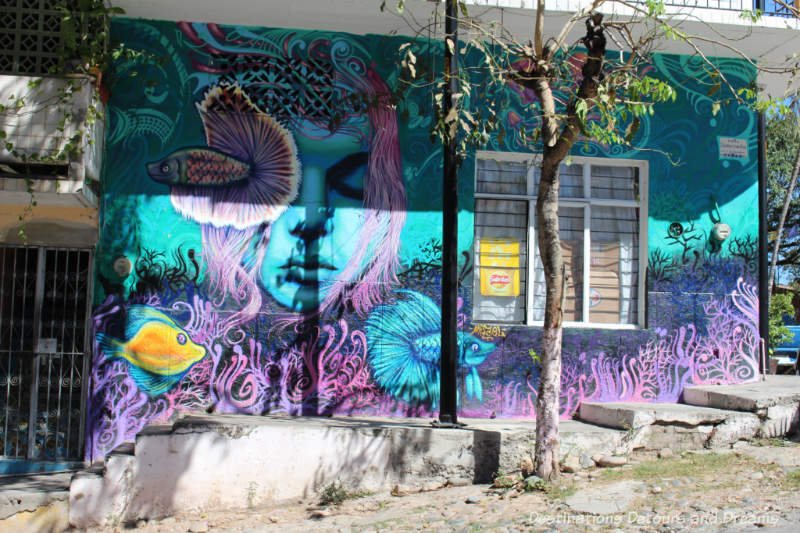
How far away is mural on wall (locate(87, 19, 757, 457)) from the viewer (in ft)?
24.4

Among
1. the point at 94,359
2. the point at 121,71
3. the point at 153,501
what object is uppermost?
the point at 121,71

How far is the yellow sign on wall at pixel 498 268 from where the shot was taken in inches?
321

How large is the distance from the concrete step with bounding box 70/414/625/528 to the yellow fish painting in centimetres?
98

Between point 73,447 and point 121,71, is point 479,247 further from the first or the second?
point 73,447

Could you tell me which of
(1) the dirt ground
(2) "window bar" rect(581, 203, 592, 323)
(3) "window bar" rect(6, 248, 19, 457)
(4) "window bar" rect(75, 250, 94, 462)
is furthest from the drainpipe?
(3) "window bar" rect(6, 248, 19, 457)

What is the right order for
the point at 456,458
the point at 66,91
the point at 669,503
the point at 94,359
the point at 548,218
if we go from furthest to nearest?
the point at 94,359 < the point at 66,91 < the point at 456,458 < the point at 548,218 < the point at 669,503

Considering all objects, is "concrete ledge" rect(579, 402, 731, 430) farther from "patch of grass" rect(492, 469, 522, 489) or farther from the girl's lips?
the girl's lips

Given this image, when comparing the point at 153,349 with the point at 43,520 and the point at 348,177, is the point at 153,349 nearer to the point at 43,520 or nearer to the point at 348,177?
the point at 43,520

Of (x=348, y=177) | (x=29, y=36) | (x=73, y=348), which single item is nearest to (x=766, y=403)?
(x=348, y=177)

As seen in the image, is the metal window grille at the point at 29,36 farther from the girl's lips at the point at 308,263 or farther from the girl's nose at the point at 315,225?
the girl's lips at the point at 308,263

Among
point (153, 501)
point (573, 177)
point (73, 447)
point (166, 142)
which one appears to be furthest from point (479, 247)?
point (73, 447)

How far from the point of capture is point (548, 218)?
5.91m

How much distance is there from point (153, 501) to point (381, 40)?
5241 mm

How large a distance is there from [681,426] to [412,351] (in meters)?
2.80
